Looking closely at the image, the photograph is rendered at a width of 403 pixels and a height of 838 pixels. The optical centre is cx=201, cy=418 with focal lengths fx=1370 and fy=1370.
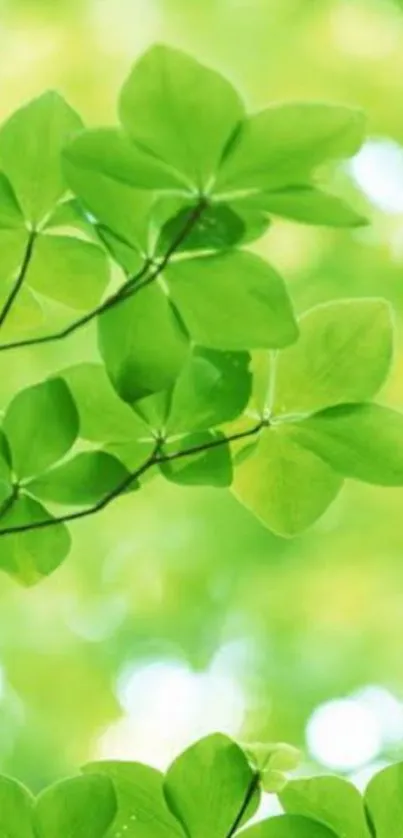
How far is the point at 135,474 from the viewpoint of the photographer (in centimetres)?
54

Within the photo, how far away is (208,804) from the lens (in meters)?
0.51

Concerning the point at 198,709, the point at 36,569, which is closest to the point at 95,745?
the point at 198,709

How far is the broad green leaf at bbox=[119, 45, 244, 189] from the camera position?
48 centimetres

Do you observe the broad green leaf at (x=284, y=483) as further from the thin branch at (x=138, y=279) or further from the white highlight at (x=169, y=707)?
the white highlight at (x=169, y=707)

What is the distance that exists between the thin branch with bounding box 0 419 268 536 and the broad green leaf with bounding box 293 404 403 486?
0.09ft

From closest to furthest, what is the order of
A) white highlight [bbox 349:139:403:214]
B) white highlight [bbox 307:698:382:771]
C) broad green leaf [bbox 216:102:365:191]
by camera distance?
broad green leaf [bbox 216:102:365:191] → white highlight [bbox 307:698:382:771] → white highlight [bbox 349:139:403:214]

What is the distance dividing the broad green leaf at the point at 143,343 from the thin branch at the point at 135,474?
0.15 feet

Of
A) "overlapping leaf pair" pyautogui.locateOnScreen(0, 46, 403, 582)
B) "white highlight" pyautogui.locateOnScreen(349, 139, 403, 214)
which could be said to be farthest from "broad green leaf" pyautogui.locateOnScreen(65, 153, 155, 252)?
"white highlight" pyautogui.locateOnScreen(349, 139, 403, 214)

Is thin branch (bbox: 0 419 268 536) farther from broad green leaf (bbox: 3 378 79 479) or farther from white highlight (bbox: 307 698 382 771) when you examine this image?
white highlight (bbox: 307 698 382 771)

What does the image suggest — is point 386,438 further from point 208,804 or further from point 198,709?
point 198,709

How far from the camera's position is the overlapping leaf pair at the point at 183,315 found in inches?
18.9

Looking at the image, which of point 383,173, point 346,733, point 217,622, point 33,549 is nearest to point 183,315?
point 33,549

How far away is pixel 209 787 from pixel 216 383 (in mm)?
153

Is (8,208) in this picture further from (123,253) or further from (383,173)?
(383,173)
